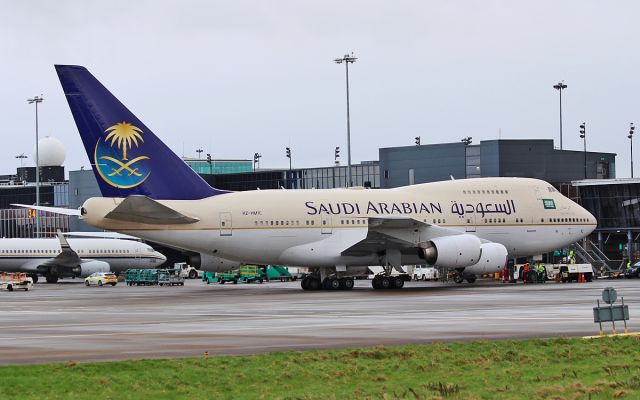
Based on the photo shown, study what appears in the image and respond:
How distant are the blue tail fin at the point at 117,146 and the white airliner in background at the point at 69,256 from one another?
3826 centimetres

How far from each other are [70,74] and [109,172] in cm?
459

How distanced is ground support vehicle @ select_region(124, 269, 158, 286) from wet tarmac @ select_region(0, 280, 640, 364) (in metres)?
32.8

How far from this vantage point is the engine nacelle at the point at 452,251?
170 ft

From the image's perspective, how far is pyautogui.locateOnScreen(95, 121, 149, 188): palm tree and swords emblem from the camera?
1927 inches

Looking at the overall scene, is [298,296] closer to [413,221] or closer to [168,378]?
[413,221]

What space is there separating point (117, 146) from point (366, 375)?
33721mm

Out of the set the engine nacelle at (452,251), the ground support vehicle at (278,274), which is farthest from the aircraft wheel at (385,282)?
the ground support vehicle at (278,274)

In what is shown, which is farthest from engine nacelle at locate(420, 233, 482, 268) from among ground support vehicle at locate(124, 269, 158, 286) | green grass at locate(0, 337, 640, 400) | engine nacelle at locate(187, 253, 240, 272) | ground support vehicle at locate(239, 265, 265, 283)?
ground support vehicle at locate(124, 269, 158, 286)

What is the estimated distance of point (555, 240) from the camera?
194ft

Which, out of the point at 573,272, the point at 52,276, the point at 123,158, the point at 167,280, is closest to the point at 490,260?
the point at 573,272

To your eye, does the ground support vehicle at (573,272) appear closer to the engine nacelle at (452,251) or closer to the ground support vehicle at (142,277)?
the engine nacelle at (452,251)

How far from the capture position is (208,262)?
5594 centimetres

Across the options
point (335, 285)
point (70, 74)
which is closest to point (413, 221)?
point (335, 285)

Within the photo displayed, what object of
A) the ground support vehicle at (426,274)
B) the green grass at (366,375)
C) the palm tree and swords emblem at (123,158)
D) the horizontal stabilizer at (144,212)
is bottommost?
the ground support vehicle at (426,274)
